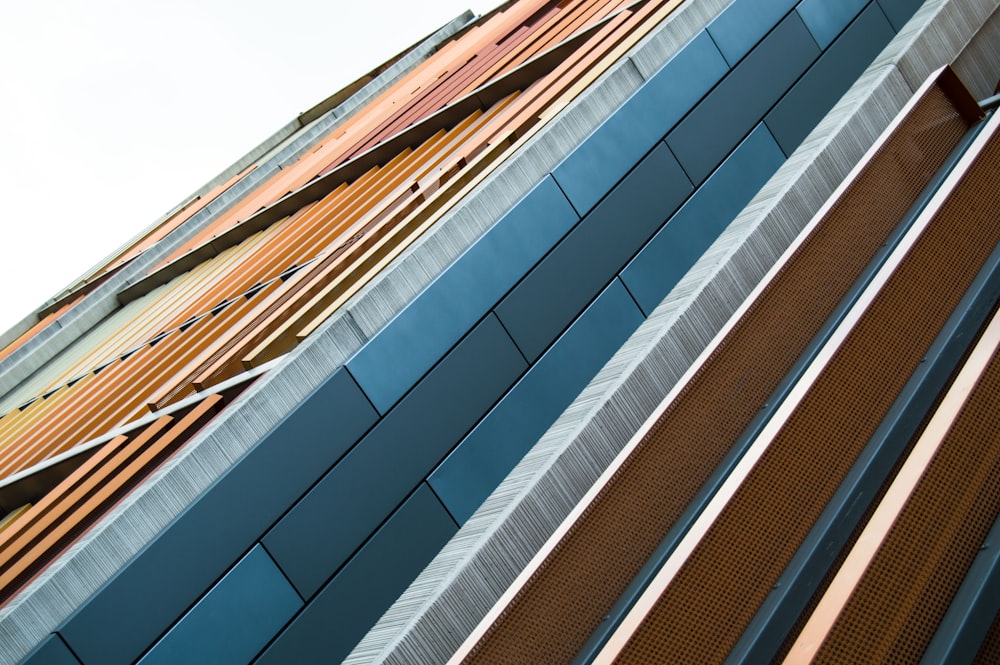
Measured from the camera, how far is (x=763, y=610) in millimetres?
4535

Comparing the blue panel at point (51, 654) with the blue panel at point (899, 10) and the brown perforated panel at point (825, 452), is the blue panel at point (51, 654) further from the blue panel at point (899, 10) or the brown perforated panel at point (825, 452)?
the blue panel at point (899, 10)

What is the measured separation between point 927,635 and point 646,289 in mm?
6624

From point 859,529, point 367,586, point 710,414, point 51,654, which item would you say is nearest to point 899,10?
point 710,414

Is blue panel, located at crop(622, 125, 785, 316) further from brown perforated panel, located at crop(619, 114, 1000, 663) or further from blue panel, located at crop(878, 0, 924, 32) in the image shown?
brown perforated panel, located at crop(619, 114, 1000, 663)

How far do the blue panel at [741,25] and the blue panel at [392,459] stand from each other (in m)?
4.44

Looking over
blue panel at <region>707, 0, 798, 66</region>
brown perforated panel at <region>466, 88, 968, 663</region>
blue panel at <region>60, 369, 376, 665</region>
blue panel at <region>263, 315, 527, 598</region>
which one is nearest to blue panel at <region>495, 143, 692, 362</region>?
blue panel at <region>263, 315, 527, 598</region>

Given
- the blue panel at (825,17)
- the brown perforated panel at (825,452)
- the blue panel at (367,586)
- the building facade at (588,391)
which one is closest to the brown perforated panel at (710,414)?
the building facade at (588,391)

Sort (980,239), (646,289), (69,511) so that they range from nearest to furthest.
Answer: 1. (980,239)
2. (69,511)
3. (646,289)

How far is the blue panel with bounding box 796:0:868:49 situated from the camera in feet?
40.1

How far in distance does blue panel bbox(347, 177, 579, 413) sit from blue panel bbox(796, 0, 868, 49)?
4.21m

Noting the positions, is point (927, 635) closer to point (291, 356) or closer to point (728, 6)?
point (291, 356)

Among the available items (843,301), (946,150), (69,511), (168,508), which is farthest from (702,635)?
(69,511)

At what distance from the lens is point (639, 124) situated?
10.9m

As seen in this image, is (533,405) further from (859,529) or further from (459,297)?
(859,529)
